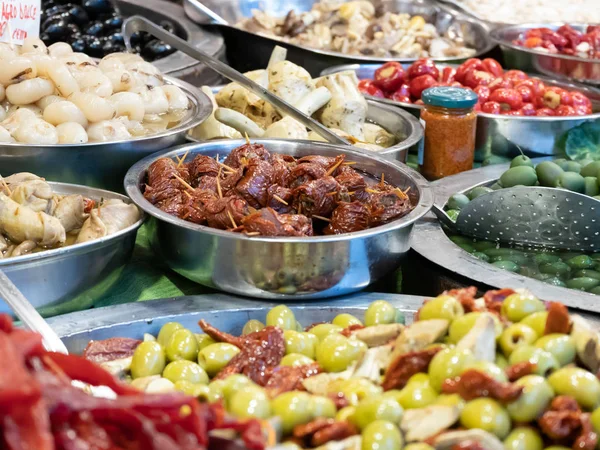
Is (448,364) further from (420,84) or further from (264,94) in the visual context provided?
(420,84)

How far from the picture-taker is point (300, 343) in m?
1.60

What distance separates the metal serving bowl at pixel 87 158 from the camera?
225cm

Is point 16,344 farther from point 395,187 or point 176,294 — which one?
point 395,187

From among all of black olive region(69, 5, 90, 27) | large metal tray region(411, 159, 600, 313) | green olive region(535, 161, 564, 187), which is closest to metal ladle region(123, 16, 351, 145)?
large metal tray region(411, 159, 600, 313)

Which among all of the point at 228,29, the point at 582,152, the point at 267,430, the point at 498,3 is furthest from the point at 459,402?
the point at 498,3

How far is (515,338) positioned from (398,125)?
67.9 inches

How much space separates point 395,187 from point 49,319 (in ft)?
3.24

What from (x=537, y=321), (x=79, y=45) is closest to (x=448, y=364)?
(x=537, y=321)

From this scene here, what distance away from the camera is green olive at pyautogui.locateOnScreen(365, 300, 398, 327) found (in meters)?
1.64

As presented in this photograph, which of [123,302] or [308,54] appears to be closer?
[123,302]

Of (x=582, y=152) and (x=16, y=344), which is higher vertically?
(x=16, y=344)

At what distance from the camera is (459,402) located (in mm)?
1273

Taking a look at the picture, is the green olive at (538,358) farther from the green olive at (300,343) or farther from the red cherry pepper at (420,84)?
the red cherry pepper at (420,84)

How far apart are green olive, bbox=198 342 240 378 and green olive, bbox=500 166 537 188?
4.49 feet
